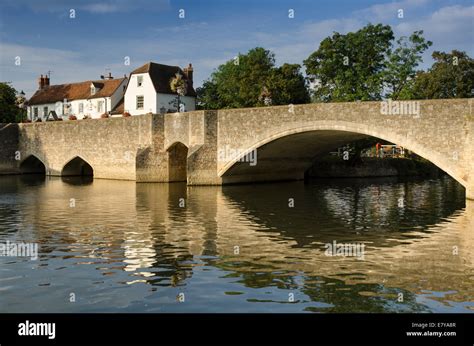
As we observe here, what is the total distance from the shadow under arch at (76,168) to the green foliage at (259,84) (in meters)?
17.6

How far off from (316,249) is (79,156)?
113 ft

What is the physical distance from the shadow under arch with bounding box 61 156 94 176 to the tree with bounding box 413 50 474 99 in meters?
32.2

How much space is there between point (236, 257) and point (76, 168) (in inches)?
1532

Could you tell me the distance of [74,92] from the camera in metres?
66.7

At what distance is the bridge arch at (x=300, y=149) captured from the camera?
26.1m

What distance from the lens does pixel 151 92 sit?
57.0 meters

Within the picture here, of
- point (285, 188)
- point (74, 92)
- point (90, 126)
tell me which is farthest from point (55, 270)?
point (74, 92)

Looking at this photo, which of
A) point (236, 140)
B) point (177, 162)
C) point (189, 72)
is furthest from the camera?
point (189, 72)

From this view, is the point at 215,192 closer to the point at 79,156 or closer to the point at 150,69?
the point at 79,156

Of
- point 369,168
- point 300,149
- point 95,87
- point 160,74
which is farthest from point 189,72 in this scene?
point 300,149

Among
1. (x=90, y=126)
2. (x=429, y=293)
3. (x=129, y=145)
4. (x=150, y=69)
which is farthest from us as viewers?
(x=150, y=69)

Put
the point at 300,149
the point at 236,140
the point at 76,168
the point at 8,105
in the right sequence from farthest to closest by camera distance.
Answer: the point at 8,105
the point at 76,168
the point at 300,149
the point at 236,140

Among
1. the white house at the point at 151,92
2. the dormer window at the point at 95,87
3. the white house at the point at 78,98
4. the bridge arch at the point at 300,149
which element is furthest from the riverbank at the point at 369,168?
the dormer window at the point at 95,87

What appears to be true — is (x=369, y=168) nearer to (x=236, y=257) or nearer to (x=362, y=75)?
(x=362, y=75)
